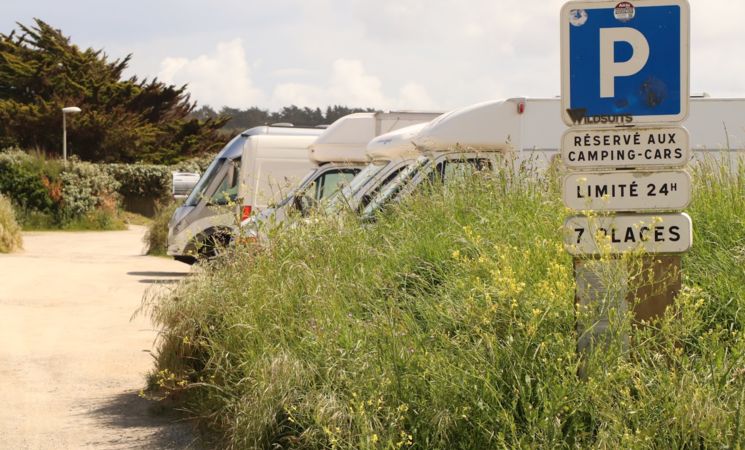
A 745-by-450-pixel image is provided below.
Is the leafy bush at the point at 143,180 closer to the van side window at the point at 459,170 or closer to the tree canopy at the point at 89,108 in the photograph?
the tree canopy at the point at 89,108

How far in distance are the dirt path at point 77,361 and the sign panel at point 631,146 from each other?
3135 mm

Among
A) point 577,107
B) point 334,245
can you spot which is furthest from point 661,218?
point 334,245

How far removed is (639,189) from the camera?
5.85m

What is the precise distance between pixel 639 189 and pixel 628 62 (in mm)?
642

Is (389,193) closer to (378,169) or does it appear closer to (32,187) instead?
(378,169)

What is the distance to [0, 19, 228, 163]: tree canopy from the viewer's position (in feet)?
187

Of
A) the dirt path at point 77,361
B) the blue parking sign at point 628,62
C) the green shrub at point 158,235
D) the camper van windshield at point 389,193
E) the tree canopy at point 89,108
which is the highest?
the tree canopy at point 89,108

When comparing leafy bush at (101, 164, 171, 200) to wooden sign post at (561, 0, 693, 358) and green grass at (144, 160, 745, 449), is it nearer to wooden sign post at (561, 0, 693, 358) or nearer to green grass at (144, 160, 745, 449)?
green grass at (144, 160, 745, 449)

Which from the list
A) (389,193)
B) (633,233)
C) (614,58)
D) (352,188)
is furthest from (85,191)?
(633,233)

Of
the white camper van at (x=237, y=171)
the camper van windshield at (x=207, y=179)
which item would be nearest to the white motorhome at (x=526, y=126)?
the white camper van at (x=237, y=171)

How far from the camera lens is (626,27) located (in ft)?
19.2

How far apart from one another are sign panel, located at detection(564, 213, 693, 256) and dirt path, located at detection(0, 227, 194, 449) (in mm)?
2926

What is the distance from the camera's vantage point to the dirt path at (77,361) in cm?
780

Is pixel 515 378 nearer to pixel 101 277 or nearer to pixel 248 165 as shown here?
pixel 248 165
